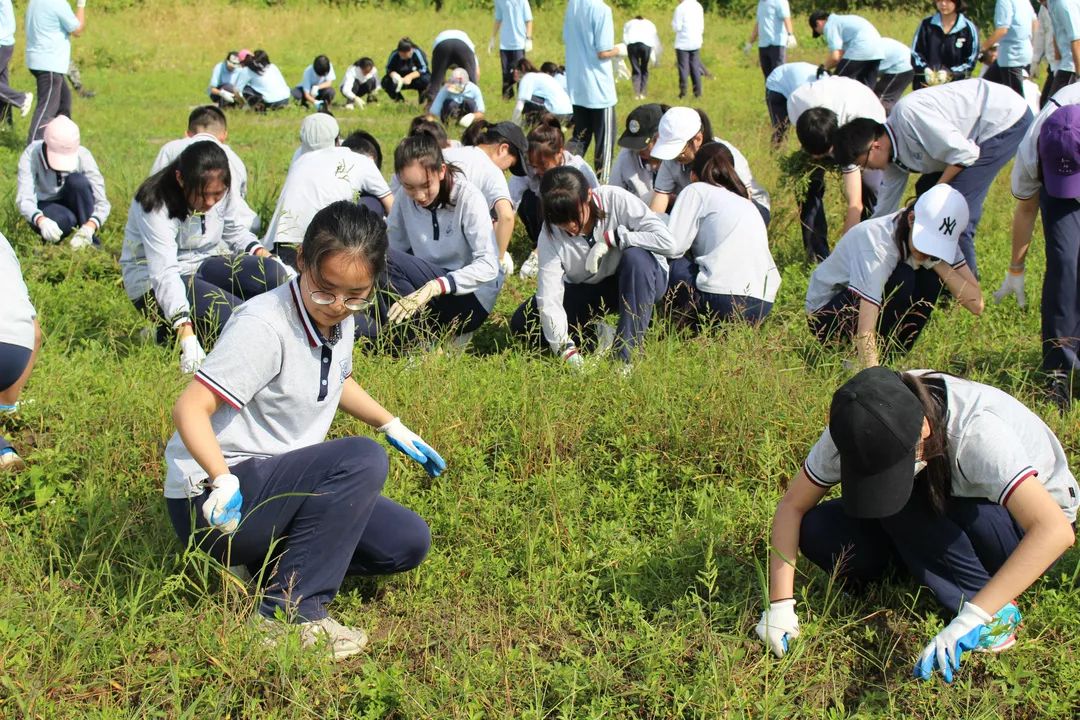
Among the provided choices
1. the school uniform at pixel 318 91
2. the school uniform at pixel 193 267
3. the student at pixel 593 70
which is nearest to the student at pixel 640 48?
the school uniform at pixel 318 91

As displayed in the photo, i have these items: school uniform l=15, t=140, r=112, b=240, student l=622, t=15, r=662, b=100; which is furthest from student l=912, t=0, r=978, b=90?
school uniform l=15, t=140, r=112, b=240

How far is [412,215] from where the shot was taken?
202 inches

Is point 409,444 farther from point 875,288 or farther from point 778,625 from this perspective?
point 875,288

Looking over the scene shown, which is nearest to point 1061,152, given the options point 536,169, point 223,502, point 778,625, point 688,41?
point 778,625

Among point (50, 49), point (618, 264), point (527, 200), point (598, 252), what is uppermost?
point (50, 49)

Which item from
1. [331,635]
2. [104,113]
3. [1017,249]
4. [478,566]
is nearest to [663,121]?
[1017,249]

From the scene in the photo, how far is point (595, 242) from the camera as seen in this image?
4699 mm

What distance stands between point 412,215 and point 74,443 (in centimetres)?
205

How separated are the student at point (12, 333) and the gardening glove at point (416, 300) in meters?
1.46

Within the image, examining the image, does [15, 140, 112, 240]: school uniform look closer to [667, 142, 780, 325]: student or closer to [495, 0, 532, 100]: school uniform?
[667, 142, 780, 325]: student

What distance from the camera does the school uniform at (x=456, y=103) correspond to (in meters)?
10.3

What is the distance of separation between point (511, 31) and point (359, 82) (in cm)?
293

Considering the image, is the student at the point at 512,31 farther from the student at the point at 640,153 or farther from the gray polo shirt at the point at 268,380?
the gray polo shirt at the point at 268,380

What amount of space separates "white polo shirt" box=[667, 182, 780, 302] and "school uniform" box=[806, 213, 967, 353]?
29 cm
